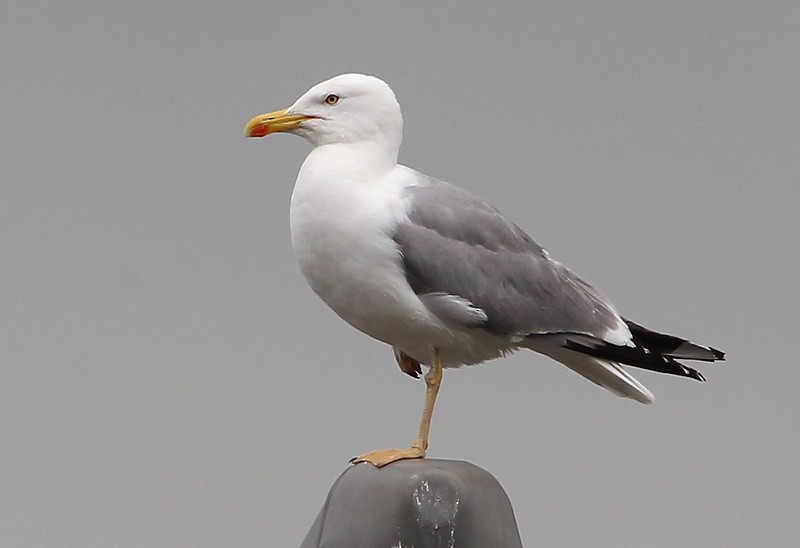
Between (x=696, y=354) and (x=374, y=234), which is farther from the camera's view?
(x=696, y=354)

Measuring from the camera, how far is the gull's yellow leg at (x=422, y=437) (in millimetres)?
4168

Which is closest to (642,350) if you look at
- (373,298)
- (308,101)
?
(373,298)

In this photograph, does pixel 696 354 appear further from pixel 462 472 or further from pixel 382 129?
pixel 382 129

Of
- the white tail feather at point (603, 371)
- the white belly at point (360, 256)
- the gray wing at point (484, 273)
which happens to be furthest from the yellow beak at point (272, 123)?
the white tail feather at point (603, 371)

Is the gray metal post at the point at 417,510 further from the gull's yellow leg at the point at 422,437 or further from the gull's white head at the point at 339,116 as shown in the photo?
the gull's white head at the point at 339,116

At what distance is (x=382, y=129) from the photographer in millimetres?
4277

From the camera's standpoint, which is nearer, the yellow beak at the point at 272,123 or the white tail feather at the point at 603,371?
the yellow beak at the point at 272,123

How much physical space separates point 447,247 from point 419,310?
20 centimetres

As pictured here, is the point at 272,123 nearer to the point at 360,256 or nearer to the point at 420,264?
the point at 360,256

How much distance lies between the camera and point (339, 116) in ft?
14.0

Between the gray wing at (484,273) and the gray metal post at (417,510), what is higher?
the gray wing at (484,273)

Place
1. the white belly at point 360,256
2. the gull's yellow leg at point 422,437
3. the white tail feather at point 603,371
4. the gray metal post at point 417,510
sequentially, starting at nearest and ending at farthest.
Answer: the gray metal post at point 417,510
the white belly at point 360,256
the gull's yellow leg at point 422,437
the white tail feather at point 603,371

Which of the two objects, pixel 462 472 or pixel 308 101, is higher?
pixel 308 101

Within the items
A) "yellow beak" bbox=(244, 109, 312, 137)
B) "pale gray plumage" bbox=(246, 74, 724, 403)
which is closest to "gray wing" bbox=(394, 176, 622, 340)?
"pale gray plumage" bbox=(246, 74, 724, 403)
